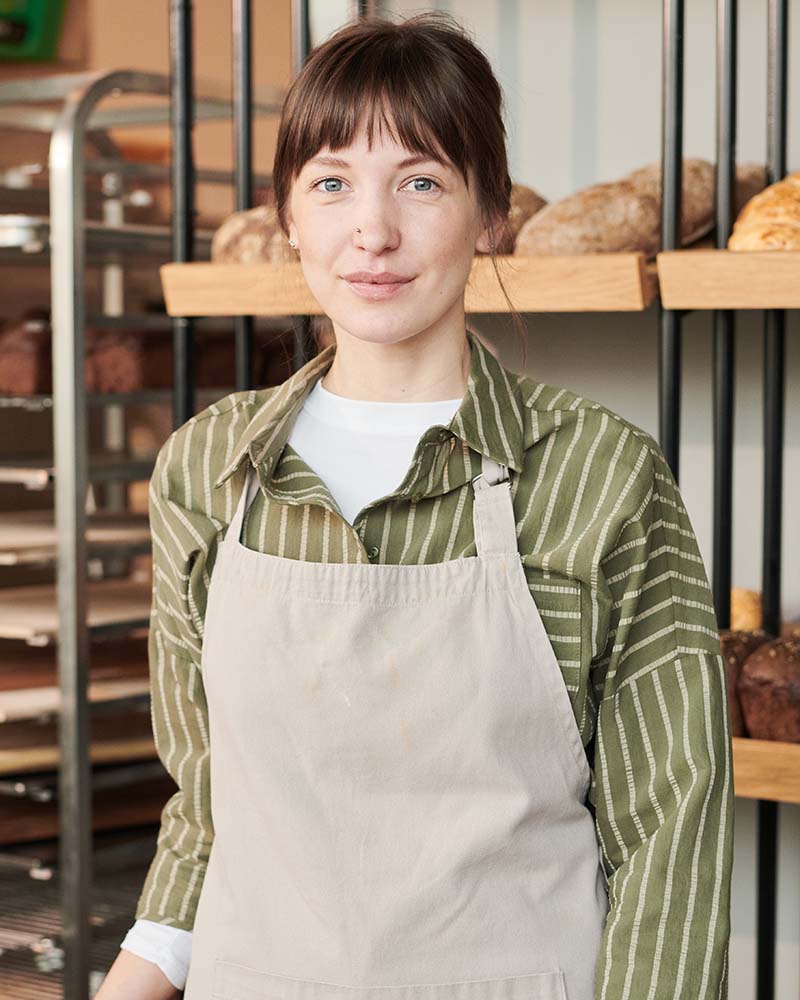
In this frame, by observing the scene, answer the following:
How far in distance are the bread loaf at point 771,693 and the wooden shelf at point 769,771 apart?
26mm

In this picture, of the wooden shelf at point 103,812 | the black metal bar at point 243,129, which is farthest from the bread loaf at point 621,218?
→ the wooden shelf at point 103,812

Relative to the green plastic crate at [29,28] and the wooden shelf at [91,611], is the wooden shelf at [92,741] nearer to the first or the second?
the wooden shelf at [91,611]

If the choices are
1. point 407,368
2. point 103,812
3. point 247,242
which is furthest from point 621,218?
point 103,812

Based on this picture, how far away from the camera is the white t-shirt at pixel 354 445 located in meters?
1.07

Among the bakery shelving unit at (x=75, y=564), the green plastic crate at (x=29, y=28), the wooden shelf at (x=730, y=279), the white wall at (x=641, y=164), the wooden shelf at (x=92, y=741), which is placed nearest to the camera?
the wooden shelf at (x=730, y=279)

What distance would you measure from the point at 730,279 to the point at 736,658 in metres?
0.47

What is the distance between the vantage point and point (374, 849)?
1.00 metres

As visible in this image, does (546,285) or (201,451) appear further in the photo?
(546,285)

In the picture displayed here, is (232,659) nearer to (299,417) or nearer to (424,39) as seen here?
(299,417)

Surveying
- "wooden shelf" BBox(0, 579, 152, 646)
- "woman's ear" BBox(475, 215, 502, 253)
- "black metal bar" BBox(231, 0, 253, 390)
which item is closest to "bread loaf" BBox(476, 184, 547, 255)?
"black metal bar" BBox(231, 0, 253, 390)

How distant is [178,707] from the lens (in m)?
1.18

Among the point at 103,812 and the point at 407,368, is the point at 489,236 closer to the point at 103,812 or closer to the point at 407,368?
the point at 407,368

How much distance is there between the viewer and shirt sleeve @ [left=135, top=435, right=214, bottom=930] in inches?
44.4

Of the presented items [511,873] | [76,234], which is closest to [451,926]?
[511,873]
